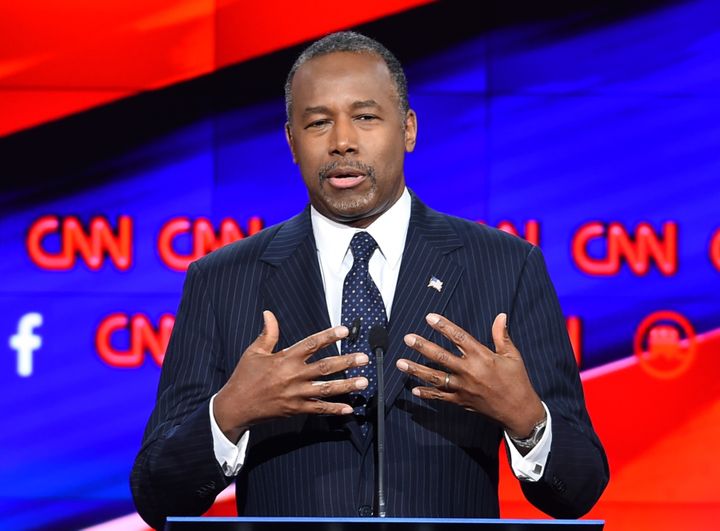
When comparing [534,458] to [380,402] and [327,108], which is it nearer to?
[380,402]

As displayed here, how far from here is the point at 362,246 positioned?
2.02m

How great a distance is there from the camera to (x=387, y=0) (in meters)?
4.14

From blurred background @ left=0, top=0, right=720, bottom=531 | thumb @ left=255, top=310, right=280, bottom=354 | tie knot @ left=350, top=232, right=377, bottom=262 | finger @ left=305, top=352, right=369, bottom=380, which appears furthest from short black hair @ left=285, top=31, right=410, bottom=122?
blurred background @ left=0, top=0, right=720, bottom=531

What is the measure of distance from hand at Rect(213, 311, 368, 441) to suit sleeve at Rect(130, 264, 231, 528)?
4.4 inches

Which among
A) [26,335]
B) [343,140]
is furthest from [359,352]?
[26,335]

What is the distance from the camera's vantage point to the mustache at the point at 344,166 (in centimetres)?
197

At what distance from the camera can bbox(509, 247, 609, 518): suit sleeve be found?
5.83ft

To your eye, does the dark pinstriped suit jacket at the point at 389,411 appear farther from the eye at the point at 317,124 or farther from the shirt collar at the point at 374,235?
the eye at the point at 317,124

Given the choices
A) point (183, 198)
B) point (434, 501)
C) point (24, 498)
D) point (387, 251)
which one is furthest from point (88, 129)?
point (434, 501)

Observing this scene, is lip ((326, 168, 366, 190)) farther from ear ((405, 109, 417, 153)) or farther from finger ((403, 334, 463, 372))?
finger ((403, 334, 463, 372))

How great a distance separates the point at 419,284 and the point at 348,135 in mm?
286

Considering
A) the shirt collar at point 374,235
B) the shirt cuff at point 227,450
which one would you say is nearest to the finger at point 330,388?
the shirt cuff at point 227,450

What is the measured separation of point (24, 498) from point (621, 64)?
265 cm

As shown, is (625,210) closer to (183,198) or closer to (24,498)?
(183,198)
